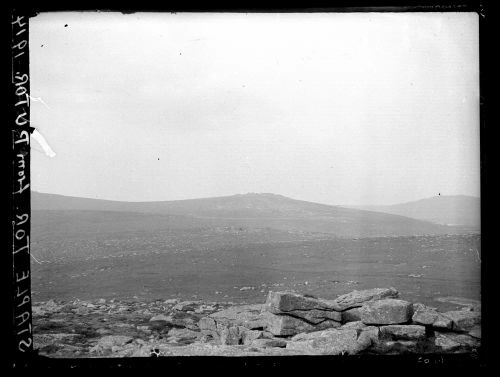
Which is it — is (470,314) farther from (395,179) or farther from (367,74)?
(367,74)

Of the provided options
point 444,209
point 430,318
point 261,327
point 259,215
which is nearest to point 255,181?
point 259,215

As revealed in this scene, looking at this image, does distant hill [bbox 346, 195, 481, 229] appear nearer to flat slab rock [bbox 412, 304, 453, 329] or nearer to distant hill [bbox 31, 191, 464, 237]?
distant hill [bbox 31, 191, 464, 237]

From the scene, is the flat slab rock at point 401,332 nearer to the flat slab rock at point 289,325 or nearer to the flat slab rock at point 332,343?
the flat slab rock at point 332,343

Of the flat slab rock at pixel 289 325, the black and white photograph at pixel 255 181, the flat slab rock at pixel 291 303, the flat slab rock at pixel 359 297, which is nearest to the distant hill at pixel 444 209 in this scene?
the black and white photograph at pixel 255 181

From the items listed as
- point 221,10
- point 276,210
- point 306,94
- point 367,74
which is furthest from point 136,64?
point 367,74

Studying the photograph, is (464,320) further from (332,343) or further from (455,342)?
(332,343)

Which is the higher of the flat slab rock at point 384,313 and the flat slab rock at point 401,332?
the flat slab rock at point 384,313

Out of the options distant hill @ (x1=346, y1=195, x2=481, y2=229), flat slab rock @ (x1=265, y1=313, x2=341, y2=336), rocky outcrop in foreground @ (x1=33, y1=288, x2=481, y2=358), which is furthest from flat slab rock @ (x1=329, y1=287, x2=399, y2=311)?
distant hill @ (x1=346, y1=195, x2=481, y2=229)
